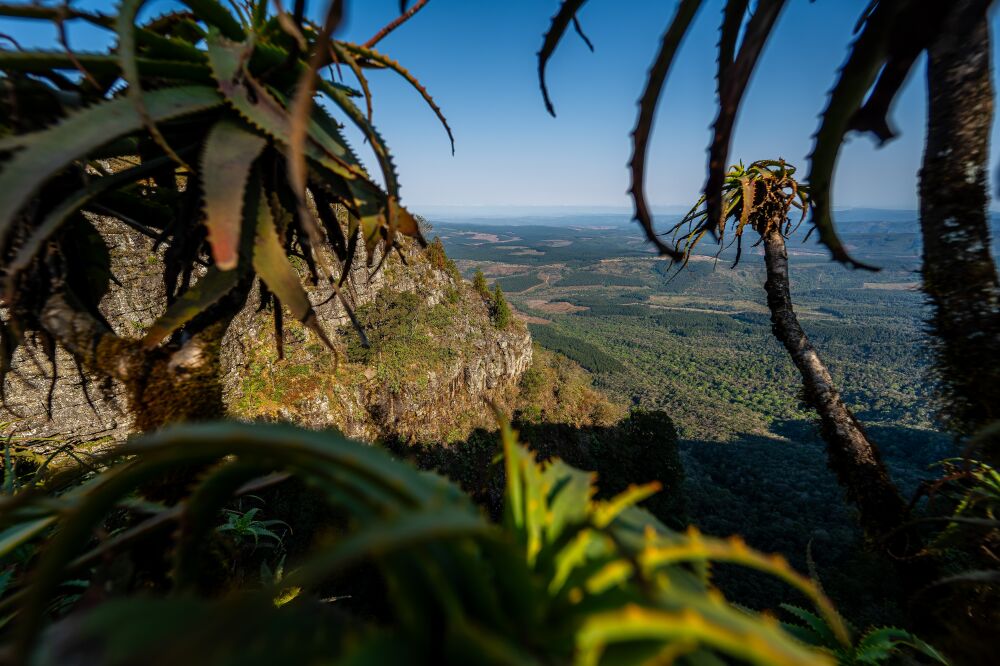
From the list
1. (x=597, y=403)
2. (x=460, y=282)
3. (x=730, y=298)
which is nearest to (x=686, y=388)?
(x=597, y=403)

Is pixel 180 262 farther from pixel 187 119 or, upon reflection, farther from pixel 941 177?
pixel 941 177

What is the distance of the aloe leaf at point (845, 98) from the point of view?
4.65ft

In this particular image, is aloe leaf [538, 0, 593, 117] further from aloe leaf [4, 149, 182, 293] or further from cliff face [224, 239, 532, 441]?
cliff face [224, 239, 532, 441]

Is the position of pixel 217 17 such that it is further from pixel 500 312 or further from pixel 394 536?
pixel 500 312

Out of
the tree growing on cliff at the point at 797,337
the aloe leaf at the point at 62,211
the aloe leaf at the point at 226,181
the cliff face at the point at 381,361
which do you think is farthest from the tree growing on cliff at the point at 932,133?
the cliff face at the point at 381,361

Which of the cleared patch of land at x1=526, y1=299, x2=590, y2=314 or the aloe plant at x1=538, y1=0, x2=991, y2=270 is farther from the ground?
the aloe plant at x1=538, y1=0, x2=991, y2=270

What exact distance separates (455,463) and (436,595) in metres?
48.5

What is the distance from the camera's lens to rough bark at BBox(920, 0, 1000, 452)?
1.89 meters

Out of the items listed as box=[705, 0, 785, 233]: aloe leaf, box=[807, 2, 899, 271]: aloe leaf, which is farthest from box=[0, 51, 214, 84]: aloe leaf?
box=[807, 2, 899, 271]: aloe leaf

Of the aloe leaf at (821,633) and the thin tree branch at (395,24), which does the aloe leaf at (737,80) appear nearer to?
the thin tree branch at (395,24)

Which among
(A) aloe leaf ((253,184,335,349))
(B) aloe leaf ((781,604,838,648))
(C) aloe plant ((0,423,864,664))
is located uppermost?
(A) aloe leaf ((253,184,335,349))

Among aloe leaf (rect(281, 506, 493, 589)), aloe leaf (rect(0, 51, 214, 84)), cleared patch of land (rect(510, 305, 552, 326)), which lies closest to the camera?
aloe leaf (rect(281, 506, 493, 589))

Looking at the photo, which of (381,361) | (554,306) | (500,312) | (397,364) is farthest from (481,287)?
(554,306)

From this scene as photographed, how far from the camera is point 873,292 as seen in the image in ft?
618
